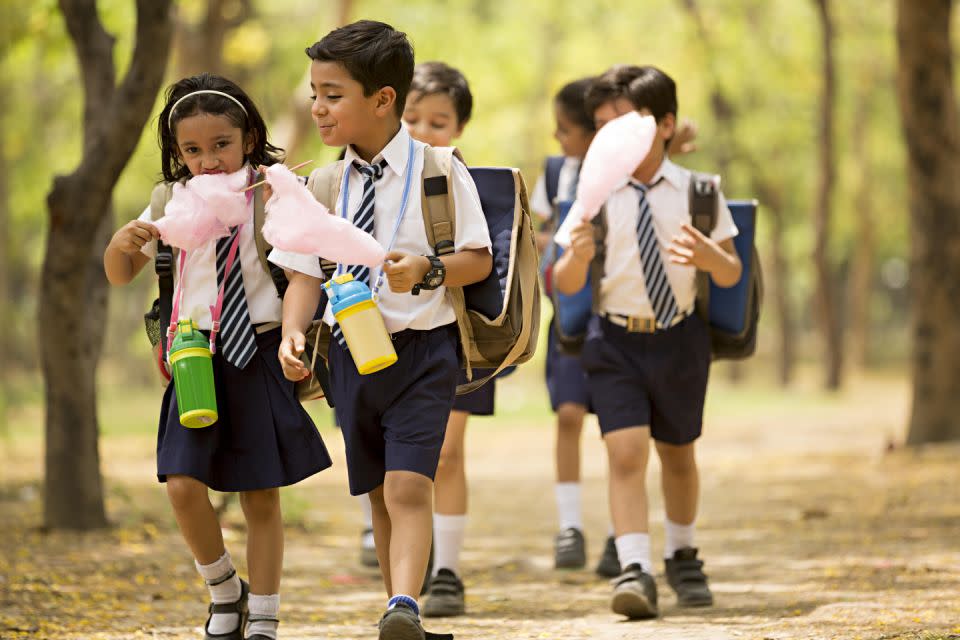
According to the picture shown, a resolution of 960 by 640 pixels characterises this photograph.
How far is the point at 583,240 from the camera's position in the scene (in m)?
5.57

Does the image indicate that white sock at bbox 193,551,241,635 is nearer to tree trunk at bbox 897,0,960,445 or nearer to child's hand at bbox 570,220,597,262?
child's hand at bbox 570,220,597,262

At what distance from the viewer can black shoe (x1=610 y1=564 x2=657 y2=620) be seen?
552 cm

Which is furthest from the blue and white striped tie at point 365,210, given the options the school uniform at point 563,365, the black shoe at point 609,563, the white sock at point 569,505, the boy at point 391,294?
the white sock at point 569,505

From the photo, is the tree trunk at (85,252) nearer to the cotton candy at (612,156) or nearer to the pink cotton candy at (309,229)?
the cotton candy at (612,156)

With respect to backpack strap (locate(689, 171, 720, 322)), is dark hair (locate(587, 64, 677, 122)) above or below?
above

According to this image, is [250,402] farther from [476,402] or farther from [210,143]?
[476,402]

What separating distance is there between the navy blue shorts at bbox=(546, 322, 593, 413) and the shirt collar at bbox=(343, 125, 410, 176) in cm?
259

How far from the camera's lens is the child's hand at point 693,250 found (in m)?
5.51

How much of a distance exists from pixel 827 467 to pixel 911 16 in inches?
153

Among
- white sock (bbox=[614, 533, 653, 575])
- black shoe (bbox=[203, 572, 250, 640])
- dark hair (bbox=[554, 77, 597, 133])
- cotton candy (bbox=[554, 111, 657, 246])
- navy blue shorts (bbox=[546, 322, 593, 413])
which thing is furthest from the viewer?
navy blue shorts (bbox=[546, 322, 593, 413])

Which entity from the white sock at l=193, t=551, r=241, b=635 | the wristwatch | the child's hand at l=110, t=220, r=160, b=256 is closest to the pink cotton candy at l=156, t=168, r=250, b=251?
the child's hand at l=110, t=220, r=160, b=256

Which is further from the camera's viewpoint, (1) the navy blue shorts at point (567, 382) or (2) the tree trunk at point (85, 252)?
(2) the tree trunk at point (85, 252)

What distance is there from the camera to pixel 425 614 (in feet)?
19.4

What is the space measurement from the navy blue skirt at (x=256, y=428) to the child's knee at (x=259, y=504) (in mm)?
75
